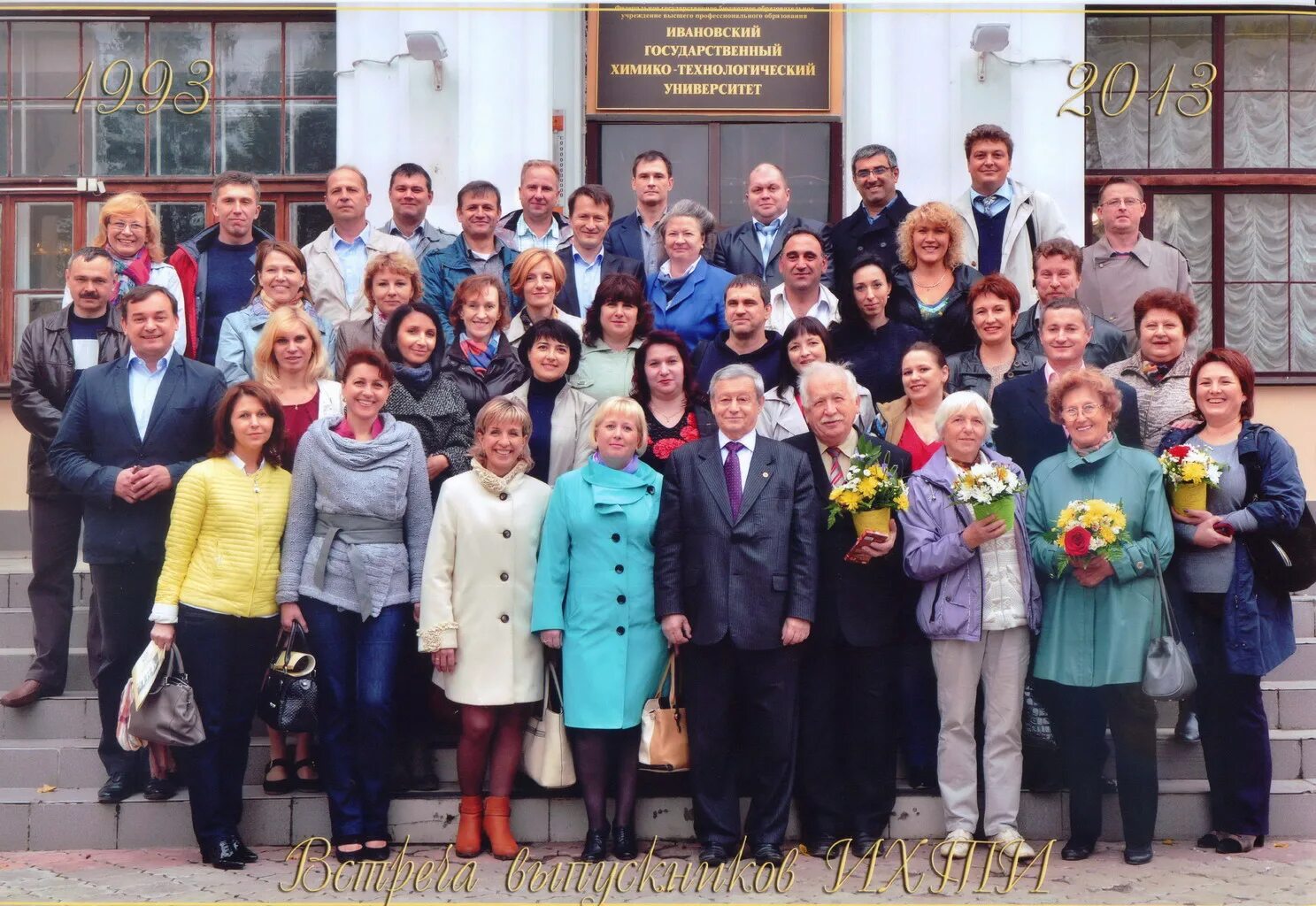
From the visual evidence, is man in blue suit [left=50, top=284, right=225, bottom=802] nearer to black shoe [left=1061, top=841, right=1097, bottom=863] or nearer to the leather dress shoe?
the leather dress shoe

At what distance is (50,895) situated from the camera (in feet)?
18.4

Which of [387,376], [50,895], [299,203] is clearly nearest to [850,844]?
[387,376]

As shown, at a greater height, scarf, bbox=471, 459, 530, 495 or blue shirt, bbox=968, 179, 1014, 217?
blue shirt, bbox=968, 179, 1014, 217

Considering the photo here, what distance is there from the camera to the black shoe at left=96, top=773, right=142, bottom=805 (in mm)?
6289

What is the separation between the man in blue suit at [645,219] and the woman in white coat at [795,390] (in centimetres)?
158

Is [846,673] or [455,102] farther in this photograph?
[455,102]

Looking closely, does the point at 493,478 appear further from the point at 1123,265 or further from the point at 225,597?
the point at 1123,265

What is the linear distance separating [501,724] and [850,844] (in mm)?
1524

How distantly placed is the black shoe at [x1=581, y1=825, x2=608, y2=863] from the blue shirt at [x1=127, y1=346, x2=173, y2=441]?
2.55 metres

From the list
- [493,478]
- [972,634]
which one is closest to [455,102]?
[493,478]

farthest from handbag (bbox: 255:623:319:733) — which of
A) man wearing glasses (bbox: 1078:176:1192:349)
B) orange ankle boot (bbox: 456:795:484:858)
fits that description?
man wearing glasses (bbox: 1078:176:1192:349)

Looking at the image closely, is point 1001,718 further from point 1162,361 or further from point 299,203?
point 299,203

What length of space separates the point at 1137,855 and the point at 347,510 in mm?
3469

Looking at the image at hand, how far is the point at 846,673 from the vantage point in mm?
6094
